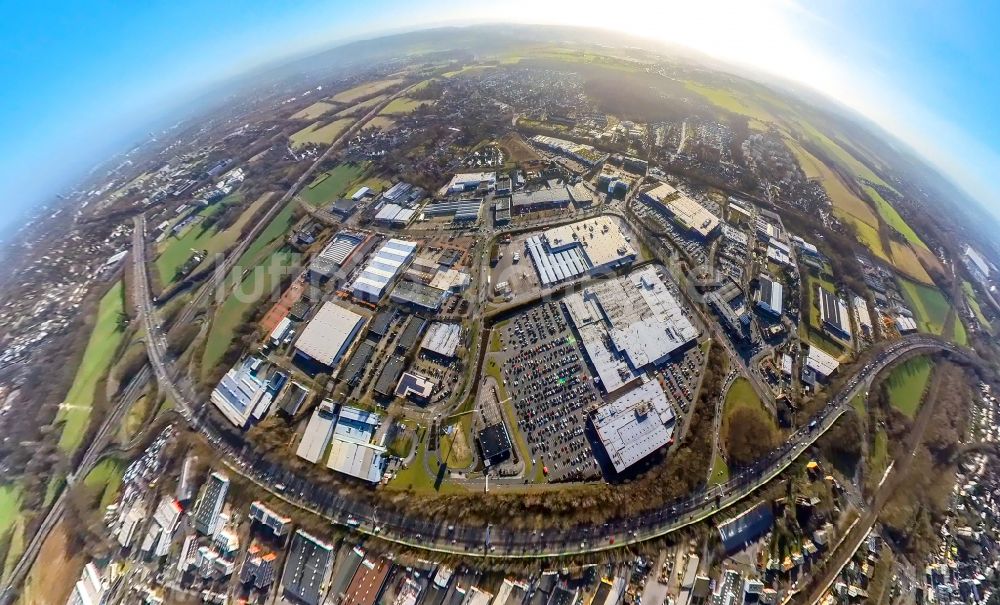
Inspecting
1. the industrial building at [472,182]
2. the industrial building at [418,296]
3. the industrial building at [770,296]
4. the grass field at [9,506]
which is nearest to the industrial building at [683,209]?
the industrial building at [770,296]

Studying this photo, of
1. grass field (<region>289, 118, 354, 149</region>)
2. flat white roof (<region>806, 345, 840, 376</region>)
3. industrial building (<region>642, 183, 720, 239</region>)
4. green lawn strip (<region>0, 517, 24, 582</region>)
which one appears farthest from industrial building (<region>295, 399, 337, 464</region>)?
grass field (<region>289, 118, 354, 149</region>)

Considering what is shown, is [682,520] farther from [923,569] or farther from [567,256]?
[567,256]

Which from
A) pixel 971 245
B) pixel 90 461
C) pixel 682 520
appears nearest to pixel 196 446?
pixel 90 461

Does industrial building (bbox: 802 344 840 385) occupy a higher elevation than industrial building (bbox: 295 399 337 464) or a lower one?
higher

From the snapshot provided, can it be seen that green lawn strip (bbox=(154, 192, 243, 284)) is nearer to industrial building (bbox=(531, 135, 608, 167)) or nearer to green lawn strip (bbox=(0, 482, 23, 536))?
green lawn strip (bbox=(0, 482, 23, 536))

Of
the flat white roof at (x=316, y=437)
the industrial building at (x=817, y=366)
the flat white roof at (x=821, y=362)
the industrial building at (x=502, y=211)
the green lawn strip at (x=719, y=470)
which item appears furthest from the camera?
the industrial building at (x=502, y=211)

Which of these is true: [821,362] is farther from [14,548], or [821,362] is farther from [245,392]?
[14,548]

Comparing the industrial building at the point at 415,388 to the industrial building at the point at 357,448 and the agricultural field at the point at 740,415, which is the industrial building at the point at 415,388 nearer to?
the industrial building at the point at 357,448
